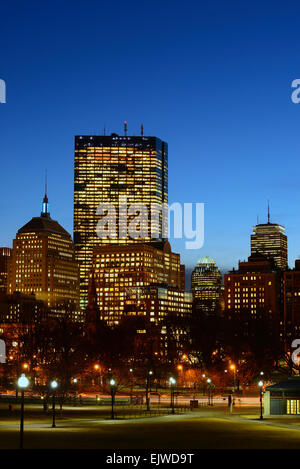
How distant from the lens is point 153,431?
212ft

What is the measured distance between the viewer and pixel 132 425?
71125 mm

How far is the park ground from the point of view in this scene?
5397 centimetres

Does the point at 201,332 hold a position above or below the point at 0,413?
above

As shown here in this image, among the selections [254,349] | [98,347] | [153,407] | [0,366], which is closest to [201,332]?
[254,349]

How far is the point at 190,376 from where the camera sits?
158 metres

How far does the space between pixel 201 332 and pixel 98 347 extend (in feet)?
106

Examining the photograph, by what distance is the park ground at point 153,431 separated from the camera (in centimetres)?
5397

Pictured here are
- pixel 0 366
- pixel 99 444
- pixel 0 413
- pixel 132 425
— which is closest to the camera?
pixel 99 444

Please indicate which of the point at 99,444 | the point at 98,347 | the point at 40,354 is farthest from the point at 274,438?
the point at 98,347

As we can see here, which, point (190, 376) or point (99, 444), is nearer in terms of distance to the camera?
point (99, 444)
